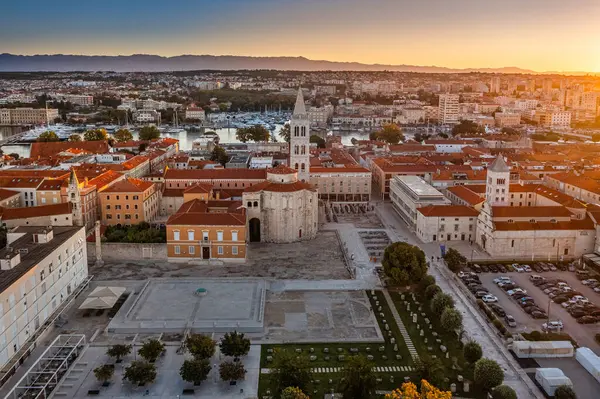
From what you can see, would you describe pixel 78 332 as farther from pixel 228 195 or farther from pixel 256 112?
pixel 256 112

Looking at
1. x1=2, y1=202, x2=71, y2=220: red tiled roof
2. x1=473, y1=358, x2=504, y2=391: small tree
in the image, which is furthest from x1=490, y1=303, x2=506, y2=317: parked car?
x1=2, y1=202, x2=71, y2=220: red tiled roof

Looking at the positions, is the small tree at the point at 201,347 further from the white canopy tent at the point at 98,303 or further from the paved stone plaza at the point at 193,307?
the white canopy tent at the point at 98,303

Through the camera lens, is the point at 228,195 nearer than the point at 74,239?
No

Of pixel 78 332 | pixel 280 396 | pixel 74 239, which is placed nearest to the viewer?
pixel 280 396

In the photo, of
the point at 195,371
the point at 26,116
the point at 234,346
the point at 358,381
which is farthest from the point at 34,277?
the point at 26,116

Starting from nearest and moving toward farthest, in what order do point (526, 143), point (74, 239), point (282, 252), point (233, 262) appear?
point (74, 239) → point (233, 262) → point (282, 252) → point (526, 143)

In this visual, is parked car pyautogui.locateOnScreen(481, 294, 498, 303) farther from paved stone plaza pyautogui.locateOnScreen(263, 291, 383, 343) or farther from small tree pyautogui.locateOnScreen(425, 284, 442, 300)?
paved stone plaza pyautogui.locateOnScreen(263, 291, 383, 343)

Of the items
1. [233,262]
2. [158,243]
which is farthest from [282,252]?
[158,243]

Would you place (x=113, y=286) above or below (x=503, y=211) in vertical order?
below
